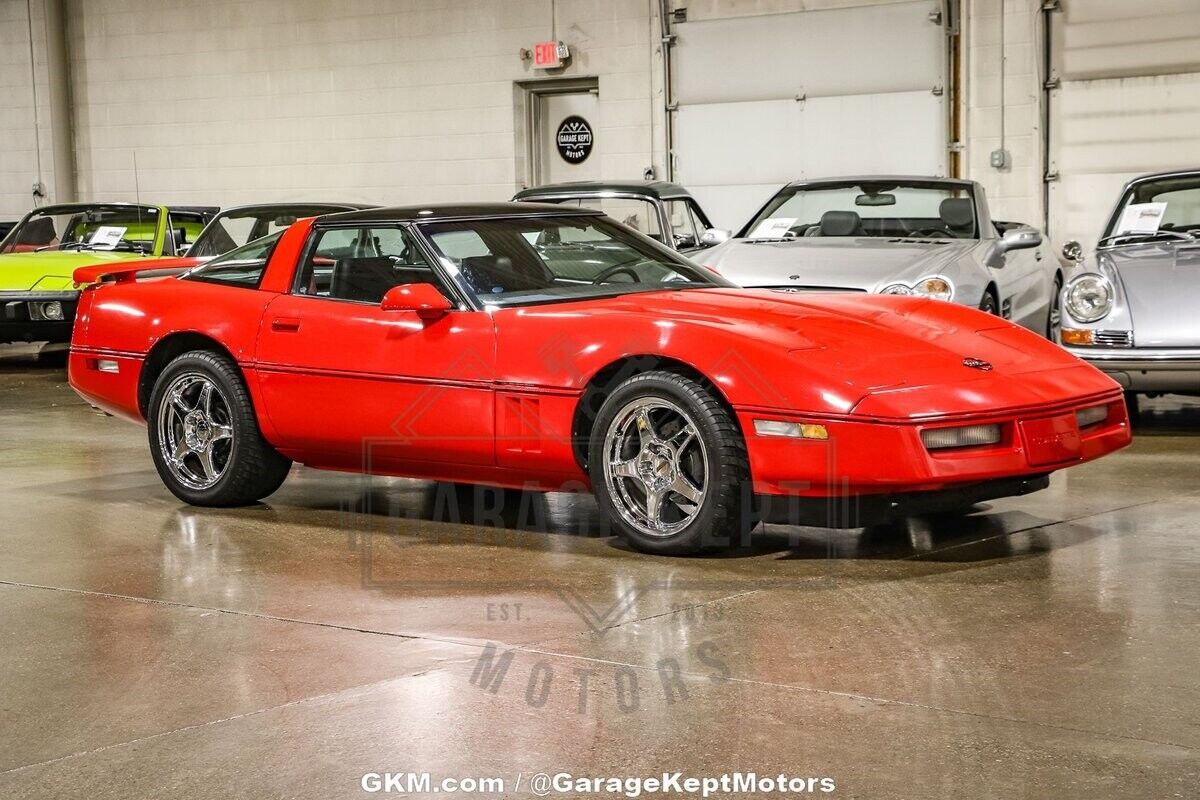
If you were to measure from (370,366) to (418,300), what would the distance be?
1.22ft

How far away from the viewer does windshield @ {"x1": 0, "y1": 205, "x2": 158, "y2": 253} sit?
13.3 m

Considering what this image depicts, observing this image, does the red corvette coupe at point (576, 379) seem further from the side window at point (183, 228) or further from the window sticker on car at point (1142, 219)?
the side window at point (183, 228)

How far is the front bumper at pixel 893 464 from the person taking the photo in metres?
4.78

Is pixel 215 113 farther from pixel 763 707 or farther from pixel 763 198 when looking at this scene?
pixel 763 707

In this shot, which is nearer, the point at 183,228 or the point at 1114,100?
the point at 183,228

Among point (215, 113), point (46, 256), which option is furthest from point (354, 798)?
point (215, 113)

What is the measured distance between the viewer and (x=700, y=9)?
1661cm

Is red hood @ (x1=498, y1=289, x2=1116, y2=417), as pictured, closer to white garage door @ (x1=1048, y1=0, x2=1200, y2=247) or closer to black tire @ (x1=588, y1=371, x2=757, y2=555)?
black tire @ (x1=588, y1=371, x2=757, y2=555)

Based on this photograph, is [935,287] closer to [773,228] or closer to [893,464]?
[773,228]

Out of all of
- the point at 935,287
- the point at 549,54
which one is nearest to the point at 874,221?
the point at 935,287

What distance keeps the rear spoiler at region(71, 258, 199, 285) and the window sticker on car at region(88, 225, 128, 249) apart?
1.58 metres

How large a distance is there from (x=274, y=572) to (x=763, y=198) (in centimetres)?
1201

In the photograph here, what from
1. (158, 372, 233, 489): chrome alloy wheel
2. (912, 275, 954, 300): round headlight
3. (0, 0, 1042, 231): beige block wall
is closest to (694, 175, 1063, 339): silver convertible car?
(912, 275, 954, 300): round headlight

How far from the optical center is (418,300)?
5598 mm
